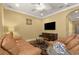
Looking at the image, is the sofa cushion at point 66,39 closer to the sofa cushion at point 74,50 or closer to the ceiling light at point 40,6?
the sofa cushion at point 74,50

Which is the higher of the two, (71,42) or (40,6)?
(40,6)

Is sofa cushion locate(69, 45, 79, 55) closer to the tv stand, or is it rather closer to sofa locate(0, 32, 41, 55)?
the tv stand

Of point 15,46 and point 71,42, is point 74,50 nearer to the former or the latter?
point 71,42

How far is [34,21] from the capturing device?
1.93m

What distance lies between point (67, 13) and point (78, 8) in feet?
0.55

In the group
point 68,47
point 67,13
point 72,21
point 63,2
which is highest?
point 63,2

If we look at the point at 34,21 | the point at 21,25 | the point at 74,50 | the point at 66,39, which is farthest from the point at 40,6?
the point at 74,50

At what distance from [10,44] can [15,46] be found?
78mm

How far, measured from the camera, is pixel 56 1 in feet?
5.96

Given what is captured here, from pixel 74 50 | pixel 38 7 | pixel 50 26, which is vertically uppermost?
pixel 38 7

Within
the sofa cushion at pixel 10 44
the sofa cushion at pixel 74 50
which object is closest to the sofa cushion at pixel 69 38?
the sofa cushion at pixel 74 50

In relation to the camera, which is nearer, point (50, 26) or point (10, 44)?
point (10, 44)

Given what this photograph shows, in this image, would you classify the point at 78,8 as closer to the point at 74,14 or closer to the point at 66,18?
the point at 74,14
